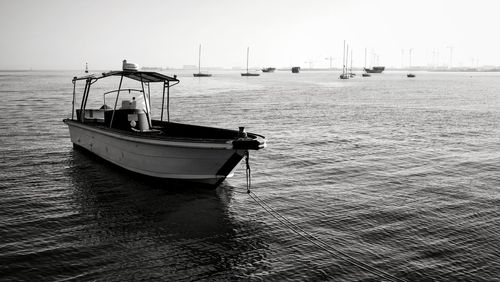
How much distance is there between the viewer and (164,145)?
13016 mm

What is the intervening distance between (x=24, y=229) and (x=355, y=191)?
949 cm

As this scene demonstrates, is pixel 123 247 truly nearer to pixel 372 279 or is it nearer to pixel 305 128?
pixel 372 279

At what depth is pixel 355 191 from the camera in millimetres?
13898

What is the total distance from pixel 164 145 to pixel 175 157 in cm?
50

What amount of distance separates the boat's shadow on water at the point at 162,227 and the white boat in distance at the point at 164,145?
0.71 m

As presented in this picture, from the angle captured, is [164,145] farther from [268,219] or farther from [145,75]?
[145,75]

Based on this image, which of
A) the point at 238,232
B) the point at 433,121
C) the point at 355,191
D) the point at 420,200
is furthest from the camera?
the point at 433,121

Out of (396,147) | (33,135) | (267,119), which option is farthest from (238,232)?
(267,119)

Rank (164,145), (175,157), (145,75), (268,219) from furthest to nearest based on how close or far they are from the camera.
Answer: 1. (145,75)
2. (175,157)
3. (164,145)
4. (268,219)

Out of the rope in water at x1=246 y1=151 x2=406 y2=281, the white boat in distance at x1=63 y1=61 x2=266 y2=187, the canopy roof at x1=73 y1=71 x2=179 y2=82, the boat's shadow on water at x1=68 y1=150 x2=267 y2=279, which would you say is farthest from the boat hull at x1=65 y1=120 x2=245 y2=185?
the canopy roof at x1=73 y1=71 x2=179 y2=82

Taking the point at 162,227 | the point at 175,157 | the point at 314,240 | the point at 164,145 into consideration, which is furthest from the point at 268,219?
the point at 164,145

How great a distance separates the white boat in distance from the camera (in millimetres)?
12297

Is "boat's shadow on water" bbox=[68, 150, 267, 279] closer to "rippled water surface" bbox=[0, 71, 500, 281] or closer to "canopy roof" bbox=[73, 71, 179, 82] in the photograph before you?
"rippled water surface" bbox=[0, 71, 500, 281]

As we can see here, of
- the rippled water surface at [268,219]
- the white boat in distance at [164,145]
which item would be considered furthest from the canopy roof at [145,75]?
the rippled water surface at [268,219]
